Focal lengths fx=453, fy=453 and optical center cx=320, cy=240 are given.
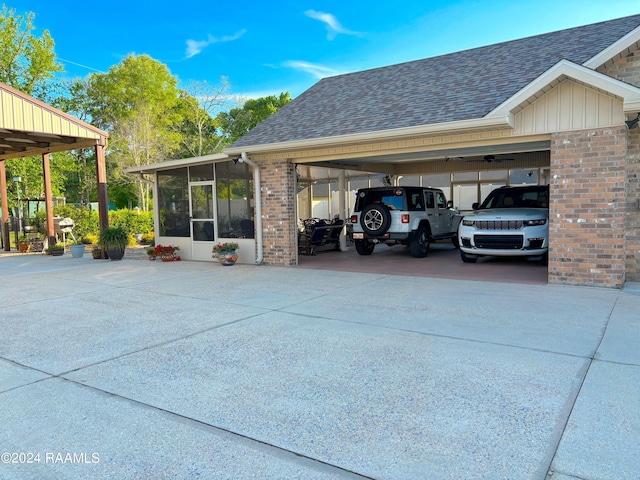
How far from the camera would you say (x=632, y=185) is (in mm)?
7574

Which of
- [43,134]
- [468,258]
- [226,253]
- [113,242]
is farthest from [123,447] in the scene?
[43,134]

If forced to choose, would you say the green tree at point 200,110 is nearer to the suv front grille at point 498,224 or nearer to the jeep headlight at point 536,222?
the suv front grille at point 498,224

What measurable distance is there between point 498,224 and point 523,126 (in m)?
2.29

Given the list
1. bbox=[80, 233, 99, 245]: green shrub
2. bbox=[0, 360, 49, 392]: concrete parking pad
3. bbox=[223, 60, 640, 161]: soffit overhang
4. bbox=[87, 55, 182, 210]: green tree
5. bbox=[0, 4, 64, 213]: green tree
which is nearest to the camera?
bbox=[0, 360, 49, 392]: concrete parking pad

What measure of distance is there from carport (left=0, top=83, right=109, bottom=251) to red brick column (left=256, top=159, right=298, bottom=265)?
18.3ft

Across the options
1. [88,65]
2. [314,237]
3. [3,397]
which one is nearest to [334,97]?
[314,237]

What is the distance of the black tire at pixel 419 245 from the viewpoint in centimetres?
1186

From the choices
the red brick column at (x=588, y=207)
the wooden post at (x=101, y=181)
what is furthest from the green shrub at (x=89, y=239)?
the red brick column at (x=588, y=207)

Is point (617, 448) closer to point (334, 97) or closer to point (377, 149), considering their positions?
point (377, 149)

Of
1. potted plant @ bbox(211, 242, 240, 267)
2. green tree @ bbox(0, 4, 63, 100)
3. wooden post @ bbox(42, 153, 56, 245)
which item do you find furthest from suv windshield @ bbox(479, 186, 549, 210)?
green tree @ bbox(0, 4, 63, 100)

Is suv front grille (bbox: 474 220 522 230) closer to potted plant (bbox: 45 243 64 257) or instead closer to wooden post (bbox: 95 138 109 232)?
wooden post (bbox: 95 138 109 232)

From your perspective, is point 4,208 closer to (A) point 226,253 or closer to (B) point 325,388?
(A) point 226,253

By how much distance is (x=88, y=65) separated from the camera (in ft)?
95.7

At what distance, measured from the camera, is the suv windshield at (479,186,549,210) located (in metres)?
10.2
